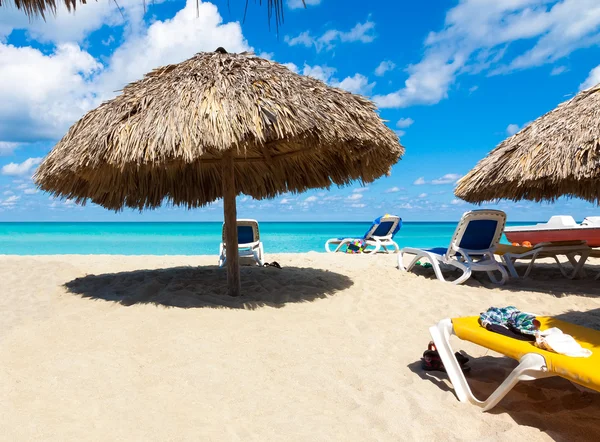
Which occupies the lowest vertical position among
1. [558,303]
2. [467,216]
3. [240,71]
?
[558,303]

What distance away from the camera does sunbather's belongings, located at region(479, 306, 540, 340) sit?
213 centimetres

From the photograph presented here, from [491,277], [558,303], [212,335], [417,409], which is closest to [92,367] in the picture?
[212,335]

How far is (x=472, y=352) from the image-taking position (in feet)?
9.48

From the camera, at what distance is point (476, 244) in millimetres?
5219

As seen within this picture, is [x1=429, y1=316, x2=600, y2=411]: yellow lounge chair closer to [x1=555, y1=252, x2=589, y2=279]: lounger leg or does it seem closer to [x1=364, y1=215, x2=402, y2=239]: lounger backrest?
→ [x1=555, y1=252, x2=589, y2=279]: lounger leg

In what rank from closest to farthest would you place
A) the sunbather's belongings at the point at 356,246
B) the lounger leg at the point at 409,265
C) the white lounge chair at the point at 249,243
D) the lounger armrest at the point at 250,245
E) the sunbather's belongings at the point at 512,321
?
the sunbather's belongings at the point at 512,321
the lounger leg at the point at 409,265
the white lounge chair at the point at 249,243
the lounger armrest at the point at 250,245
the sunbather's belongings at the point at 356,246

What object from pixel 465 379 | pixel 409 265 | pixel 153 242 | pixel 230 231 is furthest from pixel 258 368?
pixel 153 242

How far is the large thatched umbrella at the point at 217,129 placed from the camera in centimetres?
328

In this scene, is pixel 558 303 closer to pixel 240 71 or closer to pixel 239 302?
pixel 239 302

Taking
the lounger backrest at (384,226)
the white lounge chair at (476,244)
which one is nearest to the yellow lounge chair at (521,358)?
the white lounge chair at (476,244)

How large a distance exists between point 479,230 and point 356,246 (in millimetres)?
5014

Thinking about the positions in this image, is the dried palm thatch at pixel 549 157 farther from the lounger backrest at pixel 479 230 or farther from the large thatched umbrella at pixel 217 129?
the large thatched umbrella at pixel 217 129

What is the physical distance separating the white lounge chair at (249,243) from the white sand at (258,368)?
5.38ft

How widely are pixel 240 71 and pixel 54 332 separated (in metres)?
2.66
